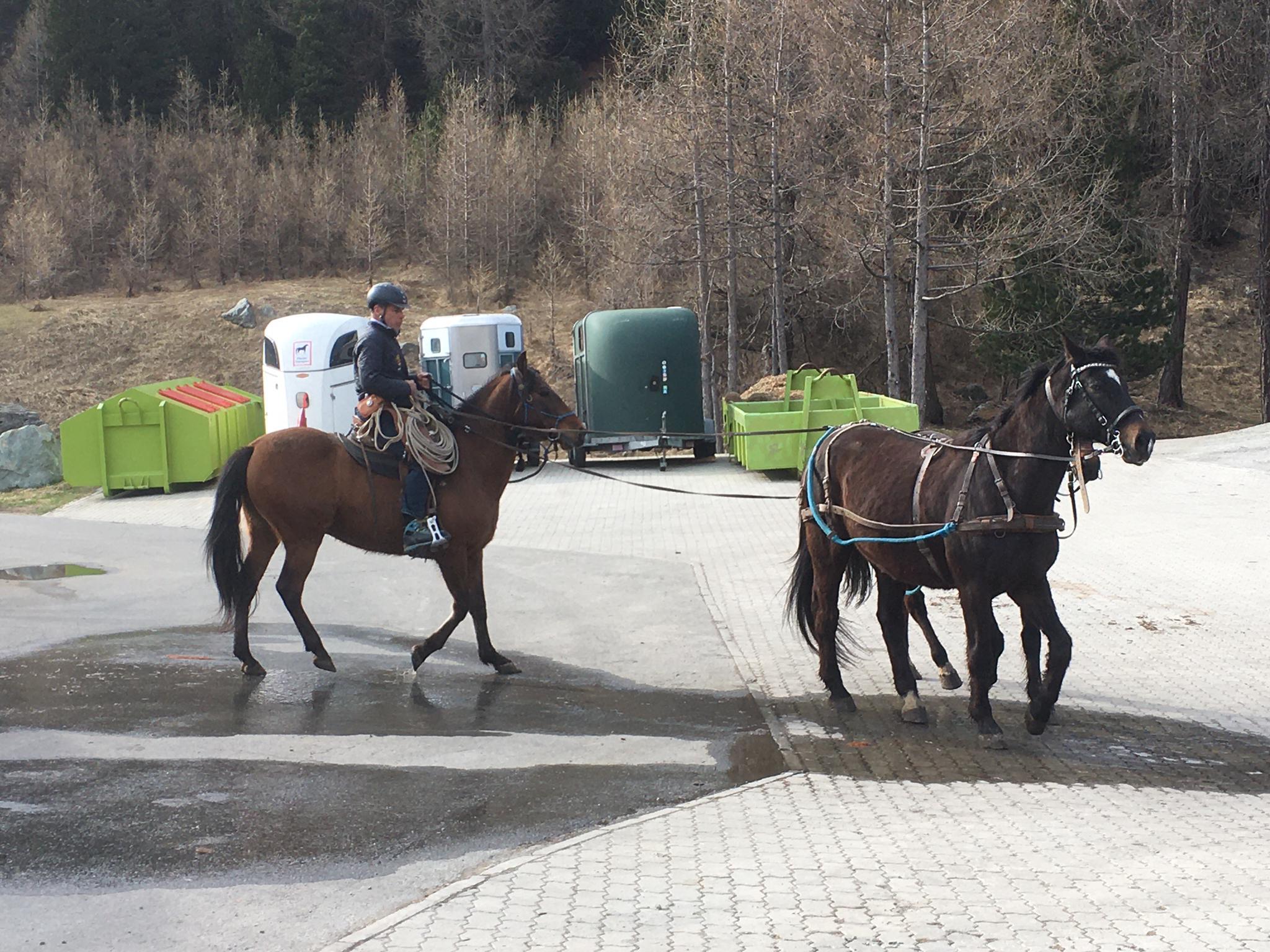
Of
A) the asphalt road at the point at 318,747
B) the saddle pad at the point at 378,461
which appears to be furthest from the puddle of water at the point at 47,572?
the saddle pad at the point at 378,461

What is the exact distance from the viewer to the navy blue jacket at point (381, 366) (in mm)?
8914

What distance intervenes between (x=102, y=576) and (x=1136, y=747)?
10040 millimetres

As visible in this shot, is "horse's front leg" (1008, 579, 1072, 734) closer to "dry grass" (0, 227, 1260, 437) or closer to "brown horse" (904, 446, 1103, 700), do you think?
"brown horse" (904, 446, 1103, 700)

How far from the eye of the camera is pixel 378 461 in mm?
9070

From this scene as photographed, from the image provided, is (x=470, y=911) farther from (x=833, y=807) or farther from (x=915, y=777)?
(x=915, y=777)

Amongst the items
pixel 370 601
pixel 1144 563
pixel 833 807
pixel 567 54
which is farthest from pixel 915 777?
pixel 567 54

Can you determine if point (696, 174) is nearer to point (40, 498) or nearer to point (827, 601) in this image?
point (40, 498)

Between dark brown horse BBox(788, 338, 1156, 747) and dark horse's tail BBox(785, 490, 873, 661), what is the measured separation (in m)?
0.17

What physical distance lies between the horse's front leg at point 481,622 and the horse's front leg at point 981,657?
A: 329 centimetres

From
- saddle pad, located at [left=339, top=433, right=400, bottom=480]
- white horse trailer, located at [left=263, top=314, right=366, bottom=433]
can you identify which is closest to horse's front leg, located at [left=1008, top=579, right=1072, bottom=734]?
saddle pad, located at [left=339, top=433, right=400, bottom=480]

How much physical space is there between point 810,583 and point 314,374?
16.1 meters

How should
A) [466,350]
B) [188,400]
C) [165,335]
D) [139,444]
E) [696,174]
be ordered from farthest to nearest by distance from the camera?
[165,335]
[696,174]
[466,350]
[188,400]
[139,444]

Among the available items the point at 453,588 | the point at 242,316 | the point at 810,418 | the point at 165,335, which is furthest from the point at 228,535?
the point at 242,316

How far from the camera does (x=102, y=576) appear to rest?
1283 cm
